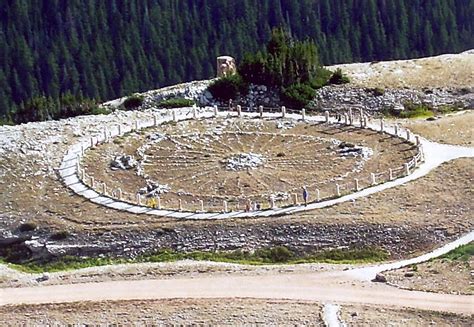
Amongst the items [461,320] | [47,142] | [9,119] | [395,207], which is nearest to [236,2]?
[9,119]

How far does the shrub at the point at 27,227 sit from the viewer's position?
72938 mm

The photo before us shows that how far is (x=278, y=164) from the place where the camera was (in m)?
81.2

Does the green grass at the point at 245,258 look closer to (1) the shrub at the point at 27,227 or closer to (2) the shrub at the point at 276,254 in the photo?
(2) the shrub at the point at 276,254

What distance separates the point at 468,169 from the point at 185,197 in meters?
20.4

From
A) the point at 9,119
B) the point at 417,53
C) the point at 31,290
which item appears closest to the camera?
the point at 31,290

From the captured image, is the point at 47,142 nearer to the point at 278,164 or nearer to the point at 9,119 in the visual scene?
the point at 278,164

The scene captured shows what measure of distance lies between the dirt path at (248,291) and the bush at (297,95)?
39.7 meters

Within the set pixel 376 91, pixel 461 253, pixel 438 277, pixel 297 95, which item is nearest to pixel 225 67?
pixel 297 95

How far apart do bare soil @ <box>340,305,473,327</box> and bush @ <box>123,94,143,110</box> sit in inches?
2083

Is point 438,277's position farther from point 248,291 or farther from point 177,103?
point 177,103

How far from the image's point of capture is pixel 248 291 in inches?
2383

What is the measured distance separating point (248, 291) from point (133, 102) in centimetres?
4871

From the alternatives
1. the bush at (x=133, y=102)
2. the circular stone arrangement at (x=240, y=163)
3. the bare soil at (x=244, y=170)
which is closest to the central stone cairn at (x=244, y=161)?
the circular stone arrangement at (x=240, y=163)

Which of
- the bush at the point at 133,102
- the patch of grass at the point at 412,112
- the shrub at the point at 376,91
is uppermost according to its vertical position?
the bush at the point at 133,102
